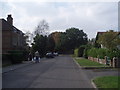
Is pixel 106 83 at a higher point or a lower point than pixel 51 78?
higher

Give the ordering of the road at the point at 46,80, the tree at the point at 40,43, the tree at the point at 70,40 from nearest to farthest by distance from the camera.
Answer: the road at the point at 46,80 < the tree at the point at 40,43 < the tree at the point at 70,40

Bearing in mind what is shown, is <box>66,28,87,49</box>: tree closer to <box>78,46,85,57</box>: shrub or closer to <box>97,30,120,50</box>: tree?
<box>78,46,85,57</box>: shrub

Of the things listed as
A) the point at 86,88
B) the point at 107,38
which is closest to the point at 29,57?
the point at 107,38

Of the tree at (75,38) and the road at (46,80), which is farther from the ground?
the tree at (75,38)

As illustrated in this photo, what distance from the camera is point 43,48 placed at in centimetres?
7769

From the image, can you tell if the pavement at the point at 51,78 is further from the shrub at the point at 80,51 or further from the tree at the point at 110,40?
→ the shrub at the point at 80,51

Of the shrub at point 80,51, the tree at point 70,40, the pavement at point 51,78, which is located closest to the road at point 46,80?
the pavement at point 51,78

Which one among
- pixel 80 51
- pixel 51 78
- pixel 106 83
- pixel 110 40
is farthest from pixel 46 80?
pixel 80 51

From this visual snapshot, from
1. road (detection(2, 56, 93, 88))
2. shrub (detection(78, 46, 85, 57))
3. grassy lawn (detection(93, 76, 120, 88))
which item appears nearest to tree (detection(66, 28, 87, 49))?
shrub (detection(78, 46, 85, 57))

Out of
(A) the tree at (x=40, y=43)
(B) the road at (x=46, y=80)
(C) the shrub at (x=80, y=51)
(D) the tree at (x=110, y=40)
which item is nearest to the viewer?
(B) the road at (x=46, y=80)

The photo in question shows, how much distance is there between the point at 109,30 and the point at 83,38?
74.4 meters

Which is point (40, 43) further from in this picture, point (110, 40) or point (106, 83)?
point (106, 83)

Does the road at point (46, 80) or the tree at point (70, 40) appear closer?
the road at point (46, 80)

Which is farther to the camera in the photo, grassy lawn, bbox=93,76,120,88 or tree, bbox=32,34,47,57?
tree, bbox=32,34,47,57
